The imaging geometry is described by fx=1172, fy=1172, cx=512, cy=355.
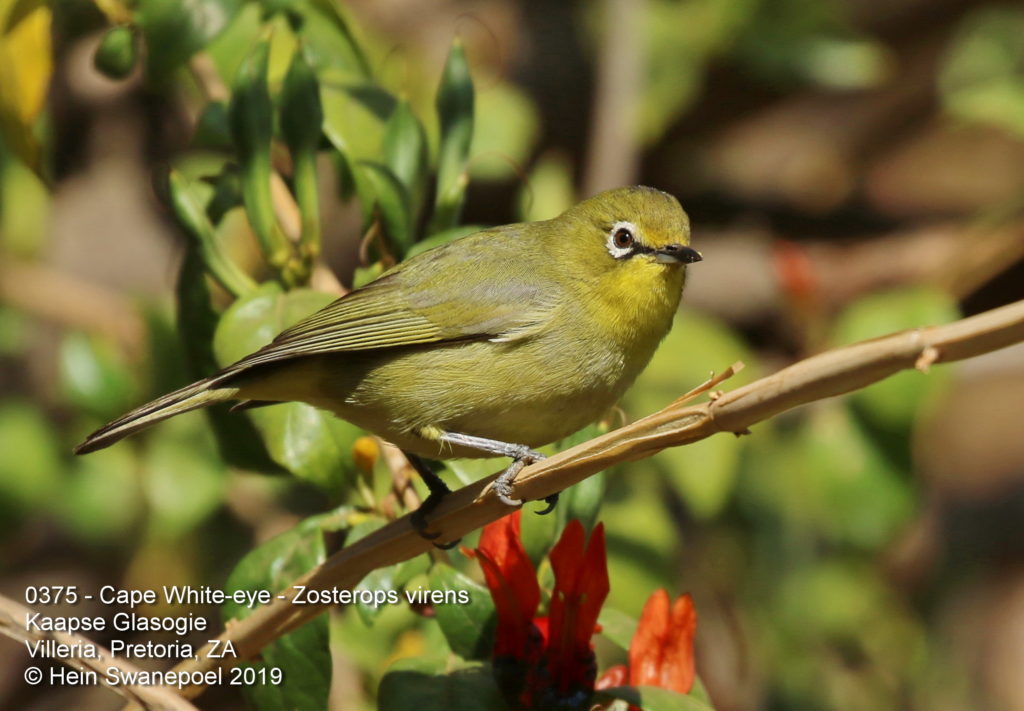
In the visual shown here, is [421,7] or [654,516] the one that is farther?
[421,7]

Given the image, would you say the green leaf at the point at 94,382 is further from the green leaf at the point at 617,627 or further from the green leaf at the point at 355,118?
the green leaf at the point at 617,627

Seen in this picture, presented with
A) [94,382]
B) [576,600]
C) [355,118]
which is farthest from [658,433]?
[94,382]

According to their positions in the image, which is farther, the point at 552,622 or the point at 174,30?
the point at 174,30

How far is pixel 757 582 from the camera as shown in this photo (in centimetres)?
488

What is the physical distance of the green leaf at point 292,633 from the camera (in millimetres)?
2555

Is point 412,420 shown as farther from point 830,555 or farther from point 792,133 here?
point 792,133

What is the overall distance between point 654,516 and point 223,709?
288 centimetres

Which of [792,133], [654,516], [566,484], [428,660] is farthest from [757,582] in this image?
[792,133]

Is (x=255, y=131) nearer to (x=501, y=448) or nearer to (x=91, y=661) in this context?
(x=501, y=448)

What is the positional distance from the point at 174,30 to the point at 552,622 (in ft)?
5.81

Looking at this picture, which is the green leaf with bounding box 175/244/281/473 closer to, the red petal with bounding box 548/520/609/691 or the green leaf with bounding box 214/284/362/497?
the green leaf with bounding box 214/284/362/497

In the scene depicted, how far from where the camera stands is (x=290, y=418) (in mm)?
2941

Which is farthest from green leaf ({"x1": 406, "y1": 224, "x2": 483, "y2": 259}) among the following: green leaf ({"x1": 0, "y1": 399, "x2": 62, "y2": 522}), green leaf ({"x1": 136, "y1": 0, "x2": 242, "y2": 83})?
green leaf ({"x1": 0, "y1": 399, "x2": 62, "y2": 522})

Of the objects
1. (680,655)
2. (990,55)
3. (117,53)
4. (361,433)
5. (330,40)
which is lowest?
(680,655)
